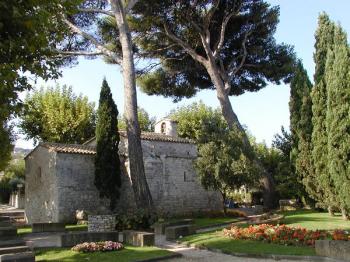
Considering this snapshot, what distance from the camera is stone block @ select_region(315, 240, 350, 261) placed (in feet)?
30.1

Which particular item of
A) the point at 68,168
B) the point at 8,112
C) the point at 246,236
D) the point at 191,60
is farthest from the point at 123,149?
the point at 8,112

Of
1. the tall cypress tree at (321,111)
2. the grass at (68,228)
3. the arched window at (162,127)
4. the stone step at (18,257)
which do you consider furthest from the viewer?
the arched window at (162,127)

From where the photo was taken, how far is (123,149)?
79.6ft

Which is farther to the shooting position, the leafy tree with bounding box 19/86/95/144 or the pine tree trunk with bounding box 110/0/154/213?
the leafy tree with bounding box 19/86/95/144

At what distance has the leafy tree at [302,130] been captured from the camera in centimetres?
2155

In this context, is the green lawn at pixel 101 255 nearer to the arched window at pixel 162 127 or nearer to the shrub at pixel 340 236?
the shrub at pixel 340 236

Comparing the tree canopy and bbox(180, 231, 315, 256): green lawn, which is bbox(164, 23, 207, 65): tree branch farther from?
bbox(180, 231, 315, 256): green lawn

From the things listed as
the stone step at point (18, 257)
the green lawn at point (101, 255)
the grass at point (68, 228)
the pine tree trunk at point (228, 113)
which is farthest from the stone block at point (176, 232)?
the pine tree trunk at point (228, 113)

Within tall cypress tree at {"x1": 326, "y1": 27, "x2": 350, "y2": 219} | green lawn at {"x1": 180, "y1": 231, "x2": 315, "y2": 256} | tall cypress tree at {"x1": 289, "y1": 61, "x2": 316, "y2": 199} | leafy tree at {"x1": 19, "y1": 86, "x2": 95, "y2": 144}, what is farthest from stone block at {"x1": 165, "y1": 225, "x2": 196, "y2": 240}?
leafy tree at {"x1": 19, "y1": 86, "x2": 95, "y2": 144}

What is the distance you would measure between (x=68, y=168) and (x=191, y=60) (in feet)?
34.4

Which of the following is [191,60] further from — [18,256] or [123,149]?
[18,256]

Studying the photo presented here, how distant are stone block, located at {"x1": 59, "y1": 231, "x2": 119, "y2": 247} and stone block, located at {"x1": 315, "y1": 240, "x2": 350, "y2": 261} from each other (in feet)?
19.9

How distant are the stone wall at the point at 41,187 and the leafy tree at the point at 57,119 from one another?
→ 19.6 feet

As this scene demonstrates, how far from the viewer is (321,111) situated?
20.6 m
